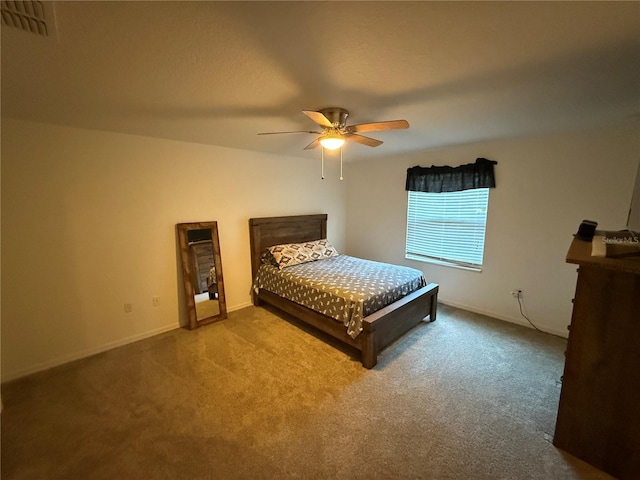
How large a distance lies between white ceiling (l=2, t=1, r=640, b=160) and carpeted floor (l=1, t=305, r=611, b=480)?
7.16ft

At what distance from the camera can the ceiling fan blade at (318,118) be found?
1.72 metres

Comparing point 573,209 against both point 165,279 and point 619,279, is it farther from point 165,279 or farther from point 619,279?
point 165,279

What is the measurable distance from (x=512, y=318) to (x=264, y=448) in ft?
10.4

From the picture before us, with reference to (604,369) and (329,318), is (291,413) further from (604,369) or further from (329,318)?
(604,369)

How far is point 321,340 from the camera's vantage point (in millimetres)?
2820

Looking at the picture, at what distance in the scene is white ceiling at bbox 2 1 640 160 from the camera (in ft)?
3.45

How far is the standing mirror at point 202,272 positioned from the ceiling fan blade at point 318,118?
76.5 inches

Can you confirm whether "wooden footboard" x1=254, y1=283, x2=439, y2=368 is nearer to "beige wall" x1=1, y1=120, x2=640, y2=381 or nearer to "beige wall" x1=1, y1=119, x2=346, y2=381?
"beige wall" x1=1, y1=120, x2=640, y2=381

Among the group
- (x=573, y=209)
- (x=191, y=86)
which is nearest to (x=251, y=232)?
(x=191, y=86)

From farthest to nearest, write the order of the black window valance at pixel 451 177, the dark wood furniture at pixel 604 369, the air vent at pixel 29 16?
1. the black window valance at pixel 451 177
2. the dark wood furniture at pixel 604 369
3. the air vent at pixel 29 16

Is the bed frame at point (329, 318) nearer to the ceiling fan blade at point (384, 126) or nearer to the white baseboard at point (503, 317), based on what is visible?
the white baseboard at point (503, 317)

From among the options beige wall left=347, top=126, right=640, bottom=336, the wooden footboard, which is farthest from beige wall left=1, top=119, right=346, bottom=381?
beige wall left=347, top=126, right=640, bottom=336

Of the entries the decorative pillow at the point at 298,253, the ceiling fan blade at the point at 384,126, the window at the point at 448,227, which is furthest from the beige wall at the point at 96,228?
the window at the point at 448,227

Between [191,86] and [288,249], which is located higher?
[191,86]
